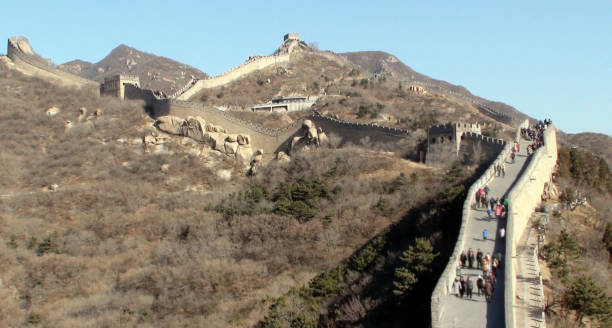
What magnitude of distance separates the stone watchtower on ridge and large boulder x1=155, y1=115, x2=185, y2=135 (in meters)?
16.9

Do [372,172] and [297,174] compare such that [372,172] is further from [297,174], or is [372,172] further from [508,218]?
[508,218]

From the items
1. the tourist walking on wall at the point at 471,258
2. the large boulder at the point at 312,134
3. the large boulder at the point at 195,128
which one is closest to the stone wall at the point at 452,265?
the tourist walking on wall at the point at 471,258

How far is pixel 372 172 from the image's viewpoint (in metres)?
32.7

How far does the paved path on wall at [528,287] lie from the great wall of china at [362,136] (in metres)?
0.26

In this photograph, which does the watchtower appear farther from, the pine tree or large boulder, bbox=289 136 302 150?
the pine tree

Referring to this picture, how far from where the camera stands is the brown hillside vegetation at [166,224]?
2475cm

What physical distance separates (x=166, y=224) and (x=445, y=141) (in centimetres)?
1326

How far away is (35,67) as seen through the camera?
54.6 metres

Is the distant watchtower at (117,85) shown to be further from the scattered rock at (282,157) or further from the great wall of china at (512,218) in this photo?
the great wall of china at (512,218)

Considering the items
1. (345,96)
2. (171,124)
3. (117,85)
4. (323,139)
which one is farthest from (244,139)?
(345,96)

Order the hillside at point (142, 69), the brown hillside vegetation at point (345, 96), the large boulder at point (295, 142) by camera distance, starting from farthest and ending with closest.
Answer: the hillside at point (142, 69) < the brown hillside vegetation at point (345, 96) < the large boulder at point (295, 142)

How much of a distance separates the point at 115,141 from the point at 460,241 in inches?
1181

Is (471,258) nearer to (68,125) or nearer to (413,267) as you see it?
(413,267)

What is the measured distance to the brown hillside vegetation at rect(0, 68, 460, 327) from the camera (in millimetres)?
24750
